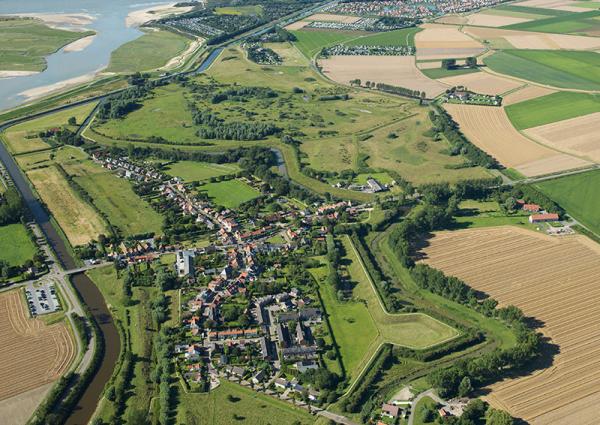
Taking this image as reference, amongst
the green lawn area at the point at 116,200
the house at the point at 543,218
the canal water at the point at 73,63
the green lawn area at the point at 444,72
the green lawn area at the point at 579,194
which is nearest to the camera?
the green lawn area at the point at 116,200

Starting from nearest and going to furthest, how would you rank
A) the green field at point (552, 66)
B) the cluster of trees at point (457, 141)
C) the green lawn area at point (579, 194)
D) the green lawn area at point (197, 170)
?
the green lawn area at point (579, 194) → the green lawn area at point (197, 170) → the cluster of trees at point (457, 141) → the green field at point (552, 66)

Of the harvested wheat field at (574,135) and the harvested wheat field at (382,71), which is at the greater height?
the harvested wheat field at (382,71)

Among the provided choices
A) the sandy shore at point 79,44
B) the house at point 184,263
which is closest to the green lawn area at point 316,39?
the sandy shore at point 79,44

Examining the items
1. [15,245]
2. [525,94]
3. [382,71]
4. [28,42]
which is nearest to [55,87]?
[28,42]

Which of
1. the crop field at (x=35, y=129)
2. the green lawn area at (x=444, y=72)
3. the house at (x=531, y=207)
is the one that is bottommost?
the house at (x=531, y=207)

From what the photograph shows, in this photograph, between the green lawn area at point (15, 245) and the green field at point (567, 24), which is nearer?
the green lawn area at point (15, 245)

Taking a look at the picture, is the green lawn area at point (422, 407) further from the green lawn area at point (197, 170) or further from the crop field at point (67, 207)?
the green lawn area at point (197, 170)

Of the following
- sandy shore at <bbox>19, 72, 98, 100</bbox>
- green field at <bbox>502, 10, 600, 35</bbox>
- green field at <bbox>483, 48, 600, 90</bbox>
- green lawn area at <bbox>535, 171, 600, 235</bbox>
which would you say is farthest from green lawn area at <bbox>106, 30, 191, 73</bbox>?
green lawn area at <bbox>535, 171, 600, 235</bbox>
